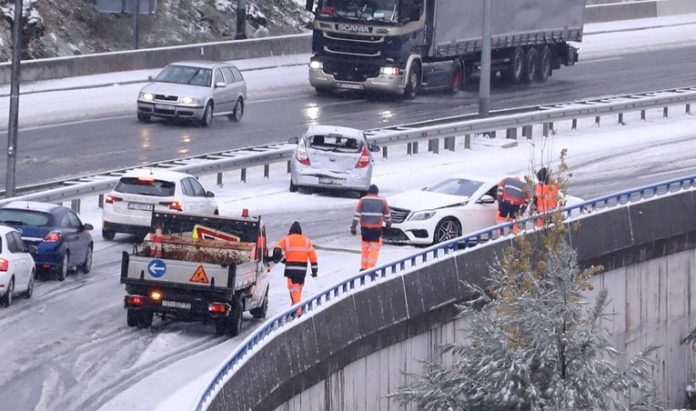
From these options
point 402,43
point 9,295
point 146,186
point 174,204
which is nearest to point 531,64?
point 402,43

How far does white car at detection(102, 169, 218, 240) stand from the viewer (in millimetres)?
27641

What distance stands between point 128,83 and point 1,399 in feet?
91.9

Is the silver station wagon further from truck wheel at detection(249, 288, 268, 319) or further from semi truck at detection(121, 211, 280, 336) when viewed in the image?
truck wheel at detection(249, 288, 268, 319)

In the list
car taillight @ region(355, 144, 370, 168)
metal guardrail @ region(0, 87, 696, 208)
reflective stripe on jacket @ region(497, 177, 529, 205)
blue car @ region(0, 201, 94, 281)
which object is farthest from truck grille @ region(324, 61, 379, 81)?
blue car @ region(0, 201, 94, 281)

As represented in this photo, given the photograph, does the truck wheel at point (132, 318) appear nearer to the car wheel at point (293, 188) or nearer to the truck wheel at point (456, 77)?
the car wheel at point (293, 188)

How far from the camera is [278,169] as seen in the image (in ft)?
122

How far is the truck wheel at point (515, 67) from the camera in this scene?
164ft

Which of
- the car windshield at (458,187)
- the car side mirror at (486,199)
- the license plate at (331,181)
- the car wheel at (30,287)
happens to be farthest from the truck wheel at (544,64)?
the car wheel at (30,287)

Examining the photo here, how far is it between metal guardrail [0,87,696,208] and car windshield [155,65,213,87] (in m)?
4.13

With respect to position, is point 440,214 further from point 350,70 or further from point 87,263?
point 350,70

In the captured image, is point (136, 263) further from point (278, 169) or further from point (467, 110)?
A: point (467, 110)

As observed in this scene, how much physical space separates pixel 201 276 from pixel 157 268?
567 mm

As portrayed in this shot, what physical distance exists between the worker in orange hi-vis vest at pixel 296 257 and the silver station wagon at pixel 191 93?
17.6 meters

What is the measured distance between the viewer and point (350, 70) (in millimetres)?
45062
